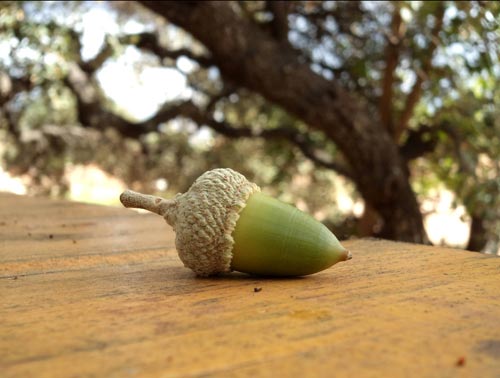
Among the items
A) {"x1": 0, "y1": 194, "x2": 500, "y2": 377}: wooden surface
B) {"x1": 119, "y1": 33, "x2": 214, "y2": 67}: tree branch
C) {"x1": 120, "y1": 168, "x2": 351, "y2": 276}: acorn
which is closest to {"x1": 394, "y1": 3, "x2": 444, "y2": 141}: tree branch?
{"x1": 119, "y1": 33, "x2": 214, "y2": 67}: tree branch

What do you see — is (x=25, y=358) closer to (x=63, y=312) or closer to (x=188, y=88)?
(x=63, y=312)

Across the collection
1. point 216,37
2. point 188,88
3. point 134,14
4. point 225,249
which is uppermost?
point 134,14

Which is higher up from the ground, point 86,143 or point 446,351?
point 86,143

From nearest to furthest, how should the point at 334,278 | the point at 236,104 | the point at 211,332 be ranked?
the point at 211,332 < the point at 334,278 < the point at 236,104

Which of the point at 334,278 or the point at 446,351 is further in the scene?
the point at 334,278

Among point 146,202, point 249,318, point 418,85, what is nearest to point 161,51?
point 418,85

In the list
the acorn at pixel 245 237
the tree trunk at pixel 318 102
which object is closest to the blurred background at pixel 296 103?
the tree trunk at pixel 318 102

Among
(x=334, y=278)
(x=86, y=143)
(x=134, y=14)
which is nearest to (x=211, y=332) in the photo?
(x=334, y=278)
